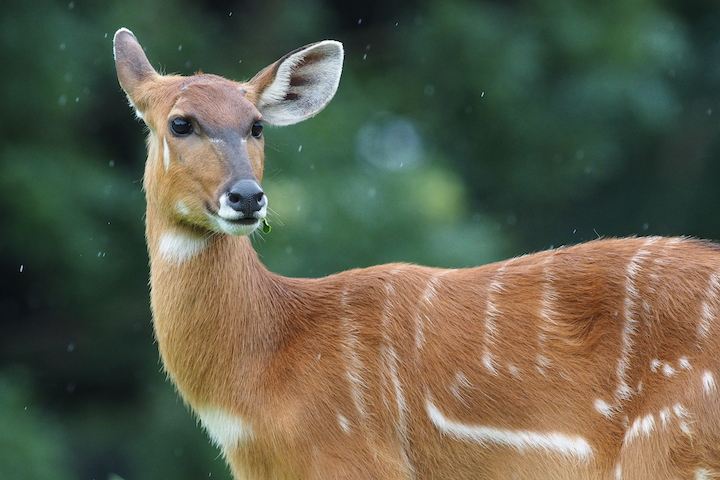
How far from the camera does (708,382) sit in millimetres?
4035

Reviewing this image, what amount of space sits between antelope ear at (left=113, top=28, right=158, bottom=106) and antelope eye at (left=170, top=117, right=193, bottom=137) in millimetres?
492

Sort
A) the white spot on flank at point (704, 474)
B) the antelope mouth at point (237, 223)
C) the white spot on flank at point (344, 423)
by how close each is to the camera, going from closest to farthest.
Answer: the white spot on flank at point (704, 474), the antelope mouth at point (237, 223), the white spot on flank at point (344, 423)

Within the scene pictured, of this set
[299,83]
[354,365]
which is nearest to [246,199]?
[354,365]

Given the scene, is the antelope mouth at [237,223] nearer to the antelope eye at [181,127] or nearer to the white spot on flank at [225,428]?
the antelope eye at [181,127]

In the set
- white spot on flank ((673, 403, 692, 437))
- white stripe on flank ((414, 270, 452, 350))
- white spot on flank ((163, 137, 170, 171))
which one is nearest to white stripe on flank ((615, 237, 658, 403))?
white spot on flank ((673, 403, 692, 437))

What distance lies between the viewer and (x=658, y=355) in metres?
4.17

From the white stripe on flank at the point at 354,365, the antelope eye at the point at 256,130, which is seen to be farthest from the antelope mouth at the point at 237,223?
the white stripe on flank at the point at 354,365

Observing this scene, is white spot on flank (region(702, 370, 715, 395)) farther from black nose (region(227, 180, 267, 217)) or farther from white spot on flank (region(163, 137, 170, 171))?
white spot on flank (region(163, 137, 170, 171))

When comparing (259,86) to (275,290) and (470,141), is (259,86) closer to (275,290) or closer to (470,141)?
(275,290)

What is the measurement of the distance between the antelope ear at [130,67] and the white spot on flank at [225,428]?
1.42m

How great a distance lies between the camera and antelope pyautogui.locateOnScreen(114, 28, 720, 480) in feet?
13.7

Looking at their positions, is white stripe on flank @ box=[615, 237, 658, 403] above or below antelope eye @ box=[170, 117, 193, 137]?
below

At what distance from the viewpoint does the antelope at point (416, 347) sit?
13.7 feet

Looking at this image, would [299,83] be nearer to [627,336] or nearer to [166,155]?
[166,155]
